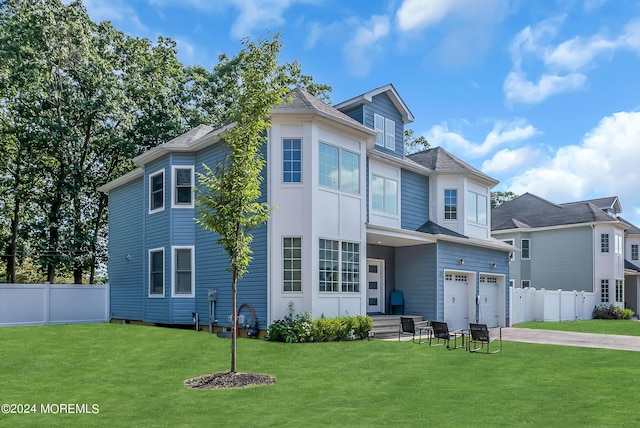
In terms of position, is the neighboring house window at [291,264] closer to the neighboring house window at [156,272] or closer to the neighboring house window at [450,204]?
the neighboring house window at [156,272]

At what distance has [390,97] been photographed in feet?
62.6

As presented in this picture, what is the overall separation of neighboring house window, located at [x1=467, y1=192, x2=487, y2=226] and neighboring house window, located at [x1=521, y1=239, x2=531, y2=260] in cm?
1230

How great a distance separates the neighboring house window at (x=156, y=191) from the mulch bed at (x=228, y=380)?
10.1m

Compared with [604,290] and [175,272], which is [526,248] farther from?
[175,272]

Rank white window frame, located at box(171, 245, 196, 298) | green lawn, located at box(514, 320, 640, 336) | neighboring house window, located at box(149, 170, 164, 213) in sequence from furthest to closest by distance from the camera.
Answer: green lawn, located at box(514, 320, 640, 336) < neighboring house window, located at box(149, 170, 164, 213) < white window frame, located at box(171, 245, 196, 298)

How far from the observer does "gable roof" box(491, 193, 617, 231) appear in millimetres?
31109

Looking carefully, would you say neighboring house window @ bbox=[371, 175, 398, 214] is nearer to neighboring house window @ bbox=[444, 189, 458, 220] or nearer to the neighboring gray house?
neighboring house window @ bbox=[444, 189, 458, 220]

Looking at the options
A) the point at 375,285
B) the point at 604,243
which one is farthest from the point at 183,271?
the point at 604,243

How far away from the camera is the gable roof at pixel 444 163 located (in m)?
20.4

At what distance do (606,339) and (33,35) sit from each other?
84.5 feet

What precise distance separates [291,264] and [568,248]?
23.6 m

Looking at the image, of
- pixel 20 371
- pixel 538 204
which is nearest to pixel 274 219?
pixel 20 371

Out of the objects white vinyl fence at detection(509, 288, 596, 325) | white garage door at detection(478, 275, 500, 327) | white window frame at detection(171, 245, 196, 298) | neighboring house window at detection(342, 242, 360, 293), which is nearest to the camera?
neighboring house window at detection(342, 242, 360, 293)

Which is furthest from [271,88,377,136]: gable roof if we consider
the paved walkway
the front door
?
the paved walkway
